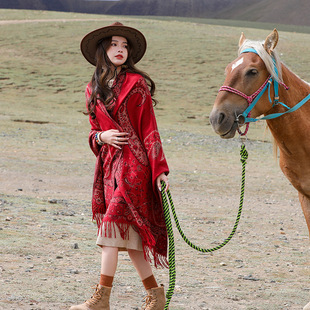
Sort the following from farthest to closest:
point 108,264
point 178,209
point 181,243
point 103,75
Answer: point 178,209 < point 181,243 < point 103,75 < point 108,264

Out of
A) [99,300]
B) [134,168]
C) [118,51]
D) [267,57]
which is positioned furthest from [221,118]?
[99,300]

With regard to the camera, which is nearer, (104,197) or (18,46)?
(104,197)

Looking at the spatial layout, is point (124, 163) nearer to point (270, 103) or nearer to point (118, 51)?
point (118, 51)

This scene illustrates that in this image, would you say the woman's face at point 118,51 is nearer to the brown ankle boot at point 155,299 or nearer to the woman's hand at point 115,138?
the woman's hand at point 115,138

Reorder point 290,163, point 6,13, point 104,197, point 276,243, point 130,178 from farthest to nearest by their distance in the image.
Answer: point 6,13
point 276,243
point 290,163
point 104,197
point 130,178

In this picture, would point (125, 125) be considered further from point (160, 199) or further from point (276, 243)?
point (276, 243)

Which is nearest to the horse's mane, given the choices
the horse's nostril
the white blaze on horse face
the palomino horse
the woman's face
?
the palomino horse

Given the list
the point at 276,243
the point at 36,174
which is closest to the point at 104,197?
the point at 276,243

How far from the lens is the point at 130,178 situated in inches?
138

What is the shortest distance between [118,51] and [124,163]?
78 cm

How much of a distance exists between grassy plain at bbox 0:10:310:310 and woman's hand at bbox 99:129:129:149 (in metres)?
1.33

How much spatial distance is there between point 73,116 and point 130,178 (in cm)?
1708

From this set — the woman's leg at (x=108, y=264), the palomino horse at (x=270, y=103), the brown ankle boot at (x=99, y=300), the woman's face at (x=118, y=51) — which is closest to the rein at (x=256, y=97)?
the palomino horse at (x=270, y=103)

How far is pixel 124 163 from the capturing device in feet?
11.6
